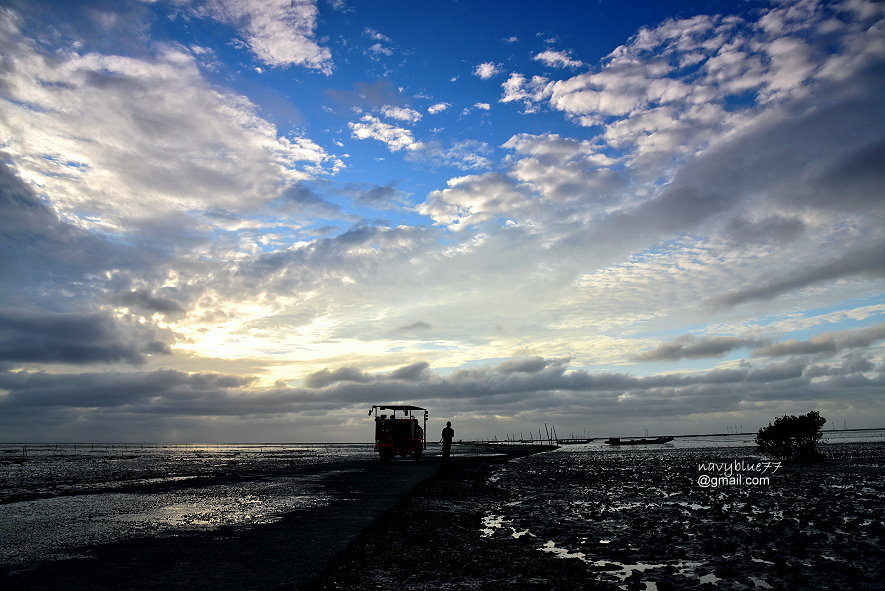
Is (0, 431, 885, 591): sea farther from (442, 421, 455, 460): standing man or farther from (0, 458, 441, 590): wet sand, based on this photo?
(442, 421, 455, 460): standing man

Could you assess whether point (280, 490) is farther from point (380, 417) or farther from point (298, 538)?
point (380, 417)

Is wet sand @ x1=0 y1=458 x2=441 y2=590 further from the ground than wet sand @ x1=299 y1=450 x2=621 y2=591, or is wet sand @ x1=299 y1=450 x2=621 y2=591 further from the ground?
wet sand @ x1=0 y1=458 x2=441 y2=590

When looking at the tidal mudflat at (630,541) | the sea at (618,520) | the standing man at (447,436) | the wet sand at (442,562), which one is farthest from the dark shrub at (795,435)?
the wet sand at (442,562)

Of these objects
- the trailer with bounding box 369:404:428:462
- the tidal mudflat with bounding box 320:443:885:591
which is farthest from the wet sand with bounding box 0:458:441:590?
the trailer with bounding box 369:404:428:462

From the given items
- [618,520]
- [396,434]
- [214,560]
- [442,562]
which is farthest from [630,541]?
[396,434]

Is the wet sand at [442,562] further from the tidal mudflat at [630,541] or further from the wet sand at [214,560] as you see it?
the wet sand at [214,560]

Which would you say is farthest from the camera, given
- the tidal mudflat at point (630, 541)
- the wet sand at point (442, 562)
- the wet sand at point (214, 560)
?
the tidal mudflat at point (630, 541)

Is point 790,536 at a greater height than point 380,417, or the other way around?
point 380,417

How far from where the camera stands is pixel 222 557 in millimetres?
10273

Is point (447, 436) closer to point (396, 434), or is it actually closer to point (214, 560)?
point (396, 434)

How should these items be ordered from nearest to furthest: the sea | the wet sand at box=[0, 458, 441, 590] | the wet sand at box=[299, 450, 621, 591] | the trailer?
the wet sand at box=[0, 458, 441, 590] < the wet sand at box=[299, 450, 621, 591] < the sea < the trailer

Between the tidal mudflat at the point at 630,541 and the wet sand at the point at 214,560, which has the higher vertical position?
the wet sand at the point at 214,560

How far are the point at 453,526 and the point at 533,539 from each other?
253cm

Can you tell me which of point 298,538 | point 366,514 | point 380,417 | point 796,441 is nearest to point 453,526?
point 366,514
